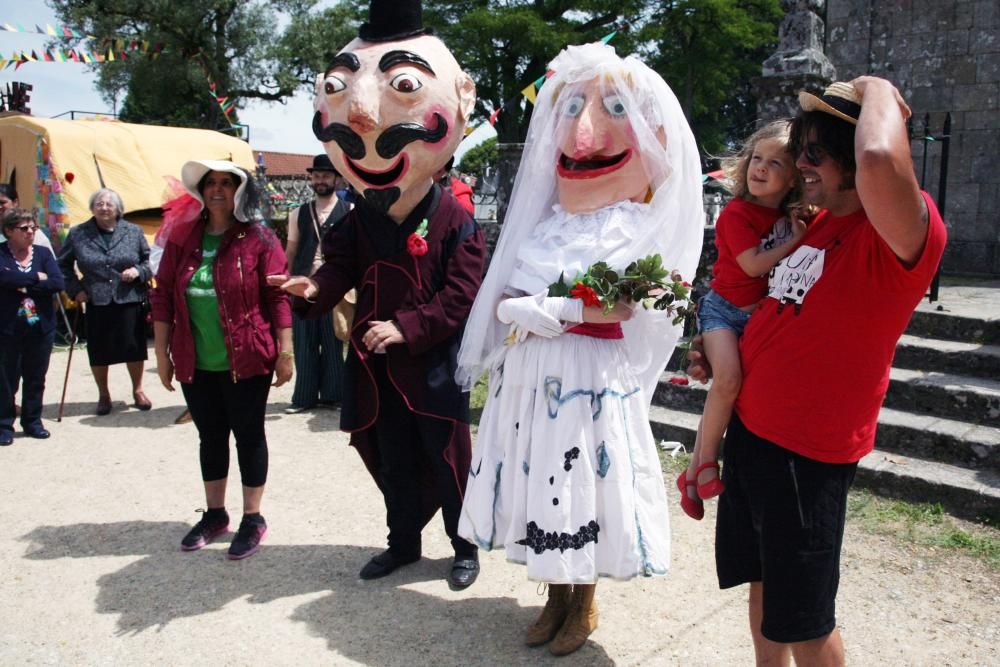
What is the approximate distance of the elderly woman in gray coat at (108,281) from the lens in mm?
6422

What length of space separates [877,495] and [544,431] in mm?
2438

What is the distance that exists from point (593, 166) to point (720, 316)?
0.87m

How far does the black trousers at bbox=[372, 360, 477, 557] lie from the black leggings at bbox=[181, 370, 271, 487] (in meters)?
0.64

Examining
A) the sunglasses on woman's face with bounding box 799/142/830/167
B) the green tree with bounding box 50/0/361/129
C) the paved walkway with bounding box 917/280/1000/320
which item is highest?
the green tree with bounding box 50/0/361/129

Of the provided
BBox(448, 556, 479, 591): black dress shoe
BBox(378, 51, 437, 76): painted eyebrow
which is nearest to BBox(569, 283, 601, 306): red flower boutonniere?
BBox(378, 51, 437, 76): painted eyebrow

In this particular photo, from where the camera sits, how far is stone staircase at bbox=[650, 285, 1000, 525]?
164 inches

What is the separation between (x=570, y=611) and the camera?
2990 millimetres

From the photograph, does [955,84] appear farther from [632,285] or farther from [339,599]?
[339,599]

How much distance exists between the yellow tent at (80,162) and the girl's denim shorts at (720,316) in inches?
327

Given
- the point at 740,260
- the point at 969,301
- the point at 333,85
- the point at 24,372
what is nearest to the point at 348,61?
the point at 333,85

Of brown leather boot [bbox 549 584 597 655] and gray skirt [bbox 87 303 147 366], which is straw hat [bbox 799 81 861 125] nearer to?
brown leather boot [bbox 549 584 597 655]

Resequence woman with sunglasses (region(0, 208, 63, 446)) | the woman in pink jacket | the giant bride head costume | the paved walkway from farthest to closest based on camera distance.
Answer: woman with sunglasses (region(0, 208, 63, 446)) → the paved walkway → the woman in pink jacket → the giant bride head costume

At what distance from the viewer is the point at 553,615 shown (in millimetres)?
3041

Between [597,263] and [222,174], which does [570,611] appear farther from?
[222,174]
